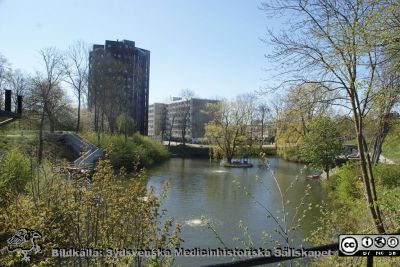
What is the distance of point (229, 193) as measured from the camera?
22.4m

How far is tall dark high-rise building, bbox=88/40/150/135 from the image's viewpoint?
4228 cm

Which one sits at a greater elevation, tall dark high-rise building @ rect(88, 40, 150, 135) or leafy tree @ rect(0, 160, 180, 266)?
tall dark high-rise building @ rect(88, 40, 150, 135)

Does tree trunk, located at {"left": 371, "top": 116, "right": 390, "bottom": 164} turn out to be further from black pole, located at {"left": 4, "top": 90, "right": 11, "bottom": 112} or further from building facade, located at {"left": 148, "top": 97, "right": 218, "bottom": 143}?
building facade, located at {"left": 148, "top": 97, "right": 218, "bottom": 143}

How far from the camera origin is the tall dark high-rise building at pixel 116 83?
42281mm

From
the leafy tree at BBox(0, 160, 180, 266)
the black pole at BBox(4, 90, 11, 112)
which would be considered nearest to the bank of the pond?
the black pole at BBox(4, 90, 11, 112)

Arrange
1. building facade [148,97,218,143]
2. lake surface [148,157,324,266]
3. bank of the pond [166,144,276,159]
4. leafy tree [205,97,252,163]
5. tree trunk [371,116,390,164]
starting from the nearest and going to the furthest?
tree trunk [371,116,390,164], lake surface [148,157,324,266], leafy tree [205,97,252,163], bank of the pond [166,144,276,159], building facade [148,97,218,143]

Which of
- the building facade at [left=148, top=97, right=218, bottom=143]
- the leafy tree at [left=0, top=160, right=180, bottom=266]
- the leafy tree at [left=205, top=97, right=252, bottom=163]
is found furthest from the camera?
the building facade at [left=148, top=97, right=218, bottom=143]

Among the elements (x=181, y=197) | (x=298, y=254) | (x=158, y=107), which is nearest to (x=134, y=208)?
(x=298, y=254)

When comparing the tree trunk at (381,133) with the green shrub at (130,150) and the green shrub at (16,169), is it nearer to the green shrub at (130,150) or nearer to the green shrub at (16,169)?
the green shrub at (16,169)

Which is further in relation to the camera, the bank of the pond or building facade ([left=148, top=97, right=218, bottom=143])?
building facade ([left=148, top=97, right=218, bottom=143])

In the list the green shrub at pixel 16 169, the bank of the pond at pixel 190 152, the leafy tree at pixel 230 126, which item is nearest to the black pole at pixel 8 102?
the green shrub at pixel 16 169

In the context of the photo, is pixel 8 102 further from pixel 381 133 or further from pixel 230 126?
pixel 230 126

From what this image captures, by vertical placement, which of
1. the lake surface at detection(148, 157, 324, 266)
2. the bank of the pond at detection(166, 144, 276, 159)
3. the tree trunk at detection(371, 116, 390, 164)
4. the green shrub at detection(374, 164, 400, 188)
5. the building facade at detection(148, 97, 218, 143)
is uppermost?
the building facade at detection(148, 97, 218, 143)

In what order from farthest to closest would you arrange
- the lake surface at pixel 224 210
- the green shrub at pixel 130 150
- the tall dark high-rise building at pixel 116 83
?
the tall dark high-rise building at pixel 116 83
the green shrub at pixel 130 150
the lake surface at pixel 224 210
